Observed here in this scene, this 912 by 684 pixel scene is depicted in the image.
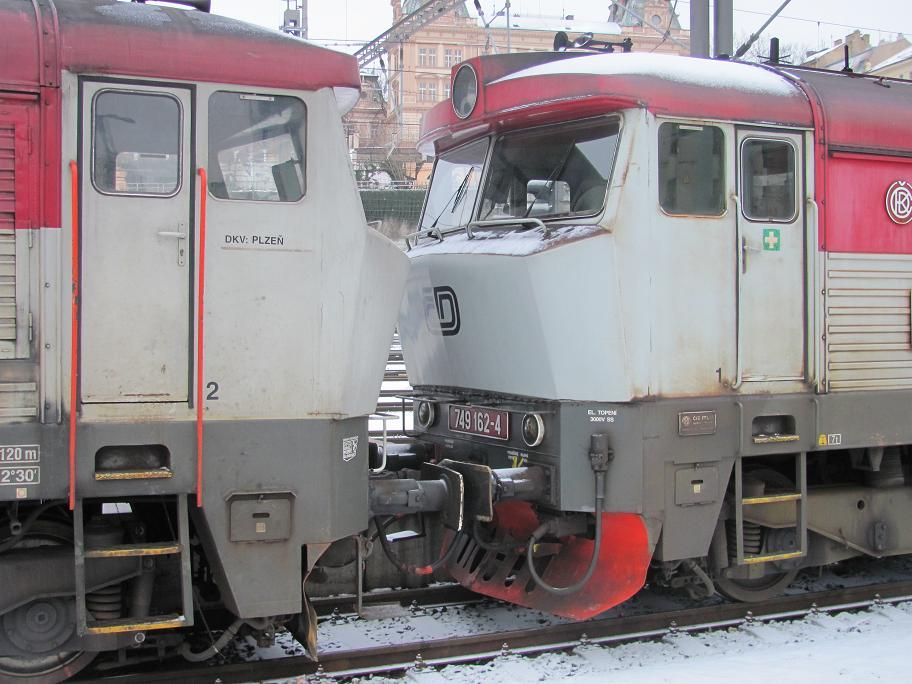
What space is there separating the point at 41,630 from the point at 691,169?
450cm

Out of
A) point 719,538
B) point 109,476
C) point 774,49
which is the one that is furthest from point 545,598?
point 774,49

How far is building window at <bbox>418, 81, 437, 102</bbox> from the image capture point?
4910 centimetres

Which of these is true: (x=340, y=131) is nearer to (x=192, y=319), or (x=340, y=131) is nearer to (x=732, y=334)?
(x=192, y=319)

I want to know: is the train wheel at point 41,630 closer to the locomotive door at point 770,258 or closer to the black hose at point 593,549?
the black hose at point 593,549

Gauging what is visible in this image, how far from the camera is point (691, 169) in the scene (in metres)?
5.95

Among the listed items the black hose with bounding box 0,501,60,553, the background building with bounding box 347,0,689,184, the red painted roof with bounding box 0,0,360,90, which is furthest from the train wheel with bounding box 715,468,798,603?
the background building with bounding box 347,0,689,184

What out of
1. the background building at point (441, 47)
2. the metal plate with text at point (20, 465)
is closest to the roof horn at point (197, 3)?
the metal plate with text at point (20, 465)

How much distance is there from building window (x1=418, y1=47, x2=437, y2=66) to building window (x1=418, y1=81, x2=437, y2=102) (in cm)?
133

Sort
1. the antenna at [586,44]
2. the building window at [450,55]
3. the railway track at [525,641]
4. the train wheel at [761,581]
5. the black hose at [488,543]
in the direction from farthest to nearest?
the building window at [450,55] < the antenna at [586,44] < the train wheel at [761,581] < the black hose at [488,543] < the railway track at [525,641]

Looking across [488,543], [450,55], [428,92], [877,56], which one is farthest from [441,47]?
[488,543]

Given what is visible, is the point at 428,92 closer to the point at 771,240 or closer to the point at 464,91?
the point at 464,91

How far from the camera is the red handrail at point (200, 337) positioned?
4.65 m

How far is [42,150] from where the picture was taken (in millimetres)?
4457

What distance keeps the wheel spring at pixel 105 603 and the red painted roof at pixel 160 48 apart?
8.33 ft
